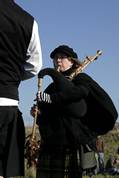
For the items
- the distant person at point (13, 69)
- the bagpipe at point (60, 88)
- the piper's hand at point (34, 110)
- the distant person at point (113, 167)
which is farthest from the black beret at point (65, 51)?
the distant person at point (113, 167)

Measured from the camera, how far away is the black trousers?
18.2 feet

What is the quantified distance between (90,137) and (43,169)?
0.68 meters

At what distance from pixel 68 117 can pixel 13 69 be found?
253 centimetres

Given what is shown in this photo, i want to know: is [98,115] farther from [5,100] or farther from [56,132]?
[5,100]

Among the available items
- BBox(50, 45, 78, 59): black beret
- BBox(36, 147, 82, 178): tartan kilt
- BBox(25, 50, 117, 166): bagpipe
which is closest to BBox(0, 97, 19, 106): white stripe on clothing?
BBox(25, 50, 117, 166): bagpipe

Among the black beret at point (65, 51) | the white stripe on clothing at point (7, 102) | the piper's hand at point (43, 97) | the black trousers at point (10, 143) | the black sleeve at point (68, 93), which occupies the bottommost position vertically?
the black trousers at point (10, 143)

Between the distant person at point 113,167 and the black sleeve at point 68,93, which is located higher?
the distant person at point 113,167

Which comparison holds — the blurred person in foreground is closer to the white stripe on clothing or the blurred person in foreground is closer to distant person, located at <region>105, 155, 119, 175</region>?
the white stripe on clothing

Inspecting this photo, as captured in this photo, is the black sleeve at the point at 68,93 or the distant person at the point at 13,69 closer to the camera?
the distant person at the point at 13,69

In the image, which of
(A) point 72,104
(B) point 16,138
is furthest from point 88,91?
(B) point 16,138

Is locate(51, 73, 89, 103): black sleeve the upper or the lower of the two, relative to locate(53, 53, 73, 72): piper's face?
lower

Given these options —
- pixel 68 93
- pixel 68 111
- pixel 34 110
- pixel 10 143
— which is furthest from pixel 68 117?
pixel 10 143

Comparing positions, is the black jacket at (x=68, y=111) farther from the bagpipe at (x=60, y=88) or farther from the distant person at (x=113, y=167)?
the distant person at (x=113, y=167)

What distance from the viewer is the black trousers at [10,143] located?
5543mm
